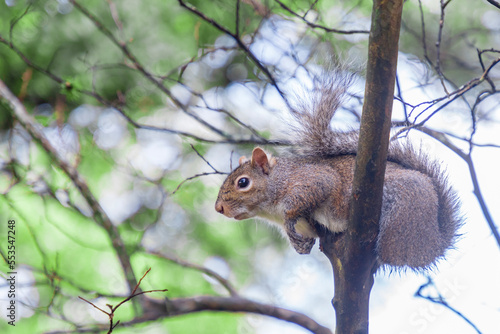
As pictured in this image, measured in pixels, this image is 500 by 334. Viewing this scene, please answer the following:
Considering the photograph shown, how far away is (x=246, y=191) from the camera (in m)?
2.83

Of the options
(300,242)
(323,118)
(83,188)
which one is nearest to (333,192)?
(300,242)

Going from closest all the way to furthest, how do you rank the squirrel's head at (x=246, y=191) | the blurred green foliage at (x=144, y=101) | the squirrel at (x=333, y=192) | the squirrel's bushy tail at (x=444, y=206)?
1. the squirrel at (x=333, y=192)
2. the squirrel's bushy tail at (x=444, y=206)
3. the squirrel's head at (x=246, y=191)
4. the blurred green foliage at (x=144, y=101)

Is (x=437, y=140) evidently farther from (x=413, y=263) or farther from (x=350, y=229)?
(x=350, y=229)

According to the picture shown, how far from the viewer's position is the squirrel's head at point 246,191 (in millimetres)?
2795

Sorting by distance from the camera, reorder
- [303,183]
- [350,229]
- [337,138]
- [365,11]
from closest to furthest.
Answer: [350,229]
[303,183]
[337,138]
[365,11]

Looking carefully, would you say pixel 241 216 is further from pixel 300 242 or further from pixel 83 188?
pixel 83 188

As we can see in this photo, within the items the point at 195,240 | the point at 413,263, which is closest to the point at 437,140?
the point at 413,263

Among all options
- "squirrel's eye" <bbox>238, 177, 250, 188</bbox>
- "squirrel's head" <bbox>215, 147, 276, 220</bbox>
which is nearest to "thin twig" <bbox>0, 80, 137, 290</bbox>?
"squirrel's head" <bbox>215, 147, 276, 220</bbox>

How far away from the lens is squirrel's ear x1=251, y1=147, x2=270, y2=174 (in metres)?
2.95

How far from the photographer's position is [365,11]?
3703 millimetres

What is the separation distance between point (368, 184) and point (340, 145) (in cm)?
84

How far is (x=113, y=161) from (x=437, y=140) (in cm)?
242

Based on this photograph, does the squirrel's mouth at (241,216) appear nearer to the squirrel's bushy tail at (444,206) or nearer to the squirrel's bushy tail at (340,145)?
the squirrel's bushy tail at (340,145)

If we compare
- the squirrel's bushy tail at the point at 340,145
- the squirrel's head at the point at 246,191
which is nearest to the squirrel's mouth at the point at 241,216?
the squirrel's head at the point at 246,191
